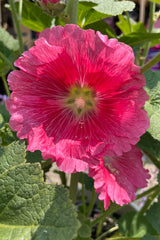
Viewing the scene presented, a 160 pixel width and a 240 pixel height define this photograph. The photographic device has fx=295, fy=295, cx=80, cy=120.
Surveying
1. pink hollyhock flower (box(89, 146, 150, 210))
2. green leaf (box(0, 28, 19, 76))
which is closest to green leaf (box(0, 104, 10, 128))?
green leaf (box(0, 28, 19, 76))

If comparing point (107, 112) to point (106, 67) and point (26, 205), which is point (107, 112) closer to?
point (106, 67)

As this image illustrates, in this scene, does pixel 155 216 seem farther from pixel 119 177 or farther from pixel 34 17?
pixel 34 17

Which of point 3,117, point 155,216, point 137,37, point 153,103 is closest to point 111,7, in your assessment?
point 137,37

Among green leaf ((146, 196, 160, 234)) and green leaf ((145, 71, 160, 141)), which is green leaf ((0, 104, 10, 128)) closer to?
green leaf ((145, 71, 160, 141))

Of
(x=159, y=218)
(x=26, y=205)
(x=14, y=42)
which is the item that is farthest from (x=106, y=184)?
(x=14, y=42)

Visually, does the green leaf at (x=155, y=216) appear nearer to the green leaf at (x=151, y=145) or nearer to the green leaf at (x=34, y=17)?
the green leaf at (x=151, y=145)

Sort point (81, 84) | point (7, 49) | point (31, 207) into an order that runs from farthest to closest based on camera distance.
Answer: point (7, 49) < point (81, 84) < point (31, 207)

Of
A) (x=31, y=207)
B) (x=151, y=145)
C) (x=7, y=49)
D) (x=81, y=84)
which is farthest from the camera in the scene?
(x=7, y=49)
